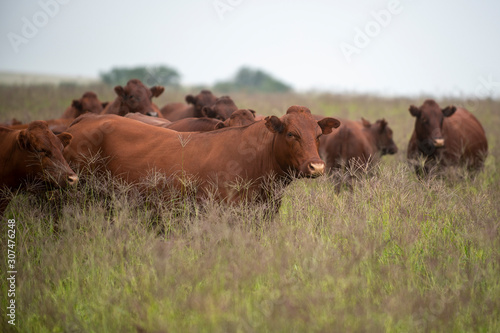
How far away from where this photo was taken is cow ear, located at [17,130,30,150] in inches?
219

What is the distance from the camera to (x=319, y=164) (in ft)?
16.4

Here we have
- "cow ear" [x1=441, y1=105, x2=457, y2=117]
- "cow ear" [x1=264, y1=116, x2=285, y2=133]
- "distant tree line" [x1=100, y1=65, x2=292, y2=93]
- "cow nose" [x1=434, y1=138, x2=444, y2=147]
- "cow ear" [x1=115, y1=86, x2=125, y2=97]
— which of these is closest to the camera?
"cow ear" [x1=264, y1=116, x2=285, y2=133]

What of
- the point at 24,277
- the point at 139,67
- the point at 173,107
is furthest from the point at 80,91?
the point at 24,277

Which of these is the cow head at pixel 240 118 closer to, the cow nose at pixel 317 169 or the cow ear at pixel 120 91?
the cow nose at pixel 317 169

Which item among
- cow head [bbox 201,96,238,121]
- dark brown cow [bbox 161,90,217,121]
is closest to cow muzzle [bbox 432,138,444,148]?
cow head [bbox 201,96,238,121]

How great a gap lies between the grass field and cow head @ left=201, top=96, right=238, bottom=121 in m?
3.46

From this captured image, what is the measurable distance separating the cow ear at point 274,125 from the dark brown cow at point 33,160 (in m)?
2.17

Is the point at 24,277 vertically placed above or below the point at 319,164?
below

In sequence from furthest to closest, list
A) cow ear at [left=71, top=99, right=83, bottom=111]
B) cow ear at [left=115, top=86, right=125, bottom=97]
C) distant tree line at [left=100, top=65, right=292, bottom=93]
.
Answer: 1. distant tree line at [left=100, top=65, right=292, bottom=93]
2. cow ear at [left=71, top=99, right=83, bottom=111]
3. cow ear at [left=115, top=86, right=125, bottom=97]

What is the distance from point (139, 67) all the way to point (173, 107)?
1541 inches

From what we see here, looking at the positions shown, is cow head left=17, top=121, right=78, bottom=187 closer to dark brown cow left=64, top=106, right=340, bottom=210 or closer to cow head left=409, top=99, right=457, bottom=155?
dark brown cow left=64, top=106, right=340, bottom=210

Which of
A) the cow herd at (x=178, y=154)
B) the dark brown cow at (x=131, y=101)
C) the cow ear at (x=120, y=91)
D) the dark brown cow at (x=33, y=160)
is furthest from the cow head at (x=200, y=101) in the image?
the dark brown cow at (x=33, y=160)

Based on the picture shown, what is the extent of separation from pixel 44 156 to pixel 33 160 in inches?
5.8

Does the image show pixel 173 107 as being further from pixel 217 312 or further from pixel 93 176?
→ pixel 217 312
